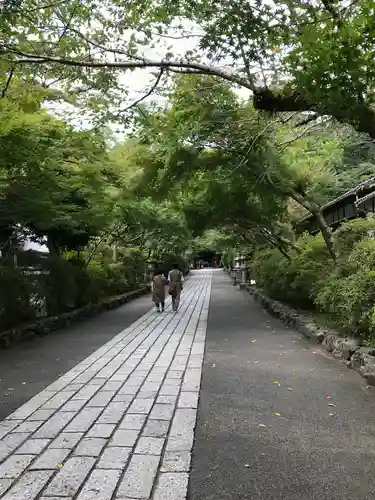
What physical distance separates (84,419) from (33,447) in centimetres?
87

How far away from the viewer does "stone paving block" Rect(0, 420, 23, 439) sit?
4.89 meters

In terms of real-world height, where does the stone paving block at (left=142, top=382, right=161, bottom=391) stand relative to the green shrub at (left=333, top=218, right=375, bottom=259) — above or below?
below

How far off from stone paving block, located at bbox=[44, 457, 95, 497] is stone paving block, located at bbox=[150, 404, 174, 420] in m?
1.29

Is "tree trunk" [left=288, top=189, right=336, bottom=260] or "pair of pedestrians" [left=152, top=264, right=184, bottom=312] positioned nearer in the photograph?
"tree trunk" [left=288, top=189, right=336, bottom=260]

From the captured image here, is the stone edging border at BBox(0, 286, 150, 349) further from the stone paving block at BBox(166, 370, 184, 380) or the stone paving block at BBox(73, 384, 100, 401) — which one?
the stone paving block at BBox(166, 370, 184, 380)

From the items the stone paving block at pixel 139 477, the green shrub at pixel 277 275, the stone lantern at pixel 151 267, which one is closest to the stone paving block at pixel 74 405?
the stone paving block at pixel 139 477

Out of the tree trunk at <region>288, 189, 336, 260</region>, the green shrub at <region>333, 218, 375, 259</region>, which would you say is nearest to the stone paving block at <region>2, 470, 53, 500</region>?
the green shrub at <region>333, 218, 375, 259</region>

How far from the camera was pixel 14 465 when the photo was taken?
159 inches

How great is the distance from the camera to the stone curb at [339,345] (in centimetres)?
700

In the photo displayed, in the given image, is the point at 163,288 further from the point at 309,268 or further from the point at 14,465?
the point at 14,465

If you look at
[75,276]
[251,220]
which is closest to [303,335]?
[251,220]

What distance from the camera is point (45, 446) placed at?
176 inches

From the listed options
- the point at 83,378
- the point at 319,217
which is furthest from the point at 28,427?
the point at 319,217

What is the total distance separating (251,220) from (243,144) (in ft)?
19.7
